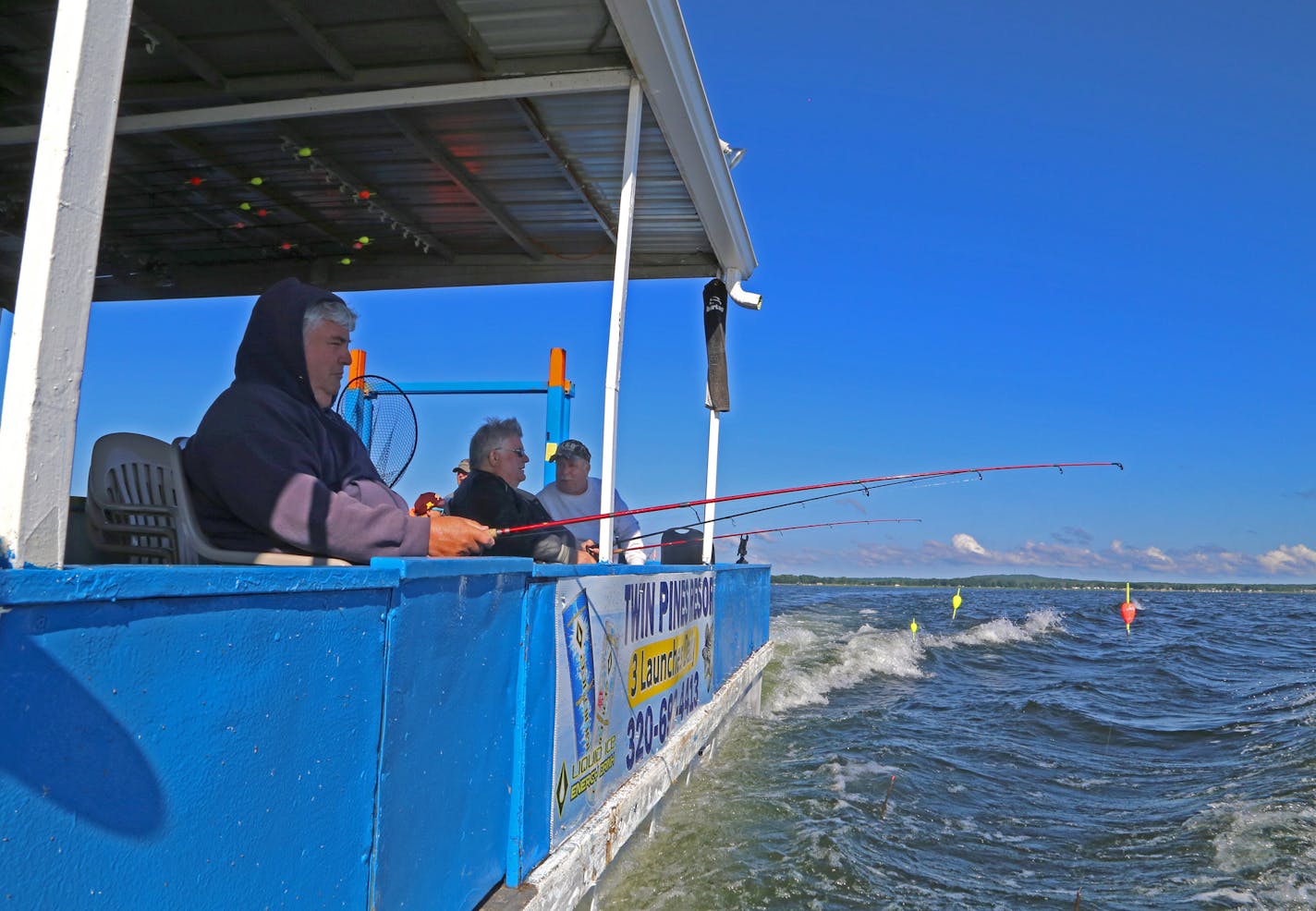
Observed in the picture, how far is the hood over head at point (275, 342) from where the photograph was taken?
8.52ft

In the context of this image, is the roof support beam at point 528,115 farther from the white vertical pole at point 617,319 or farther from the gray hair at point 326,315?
the gray hair at point 326,315

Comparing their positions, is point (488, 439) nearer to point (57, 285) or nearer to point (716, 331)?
point (716, 331)

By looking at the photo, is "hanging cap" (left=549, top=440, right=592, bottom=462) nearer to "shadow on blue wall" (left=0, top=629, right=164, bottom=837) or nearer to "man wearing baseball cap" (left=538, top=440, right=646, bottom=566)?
"man wearing baseball cap" (left=538, top=440, right=646, bottom=566)

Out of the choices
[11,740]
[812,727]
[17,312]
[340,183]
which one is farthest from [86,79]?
[812,727]

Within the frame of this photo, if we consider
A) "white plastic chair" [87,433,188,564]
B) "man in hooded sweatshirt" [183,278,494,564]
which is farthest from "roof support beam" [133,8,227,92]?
"white plastic chair" [87,433,188,564]

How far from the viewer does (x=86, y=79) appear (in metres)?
1.34

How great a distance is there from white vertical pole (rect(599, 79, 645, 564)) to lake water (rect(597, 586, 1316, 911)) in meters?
1.60

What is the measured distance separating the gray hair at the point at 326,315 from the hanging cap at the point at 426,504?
2.43 m

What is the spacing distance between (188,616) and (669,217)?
190 inches

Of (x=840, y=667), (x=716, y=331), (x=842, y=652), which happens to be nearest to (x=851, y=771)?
(x=716, y=331)

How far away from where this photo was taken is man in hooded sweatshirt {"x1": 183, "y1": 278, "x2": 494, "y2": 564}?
2244 mm

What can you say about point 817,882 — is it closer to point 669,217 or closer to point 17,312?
point 669,217

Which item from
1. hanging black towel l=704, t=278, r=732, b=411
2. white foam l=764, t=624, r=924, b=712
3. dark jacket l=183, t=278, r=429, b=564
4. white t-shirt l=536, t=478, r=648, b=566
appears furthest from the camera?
white foam l=764, t=624, r=924, b=712

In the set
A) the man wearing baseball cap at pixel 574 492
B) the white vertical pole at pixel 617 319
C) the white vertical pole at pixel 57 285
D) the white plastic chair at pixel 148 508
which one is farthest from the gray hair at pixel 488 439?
the white vertical pole at pixel 57 285
